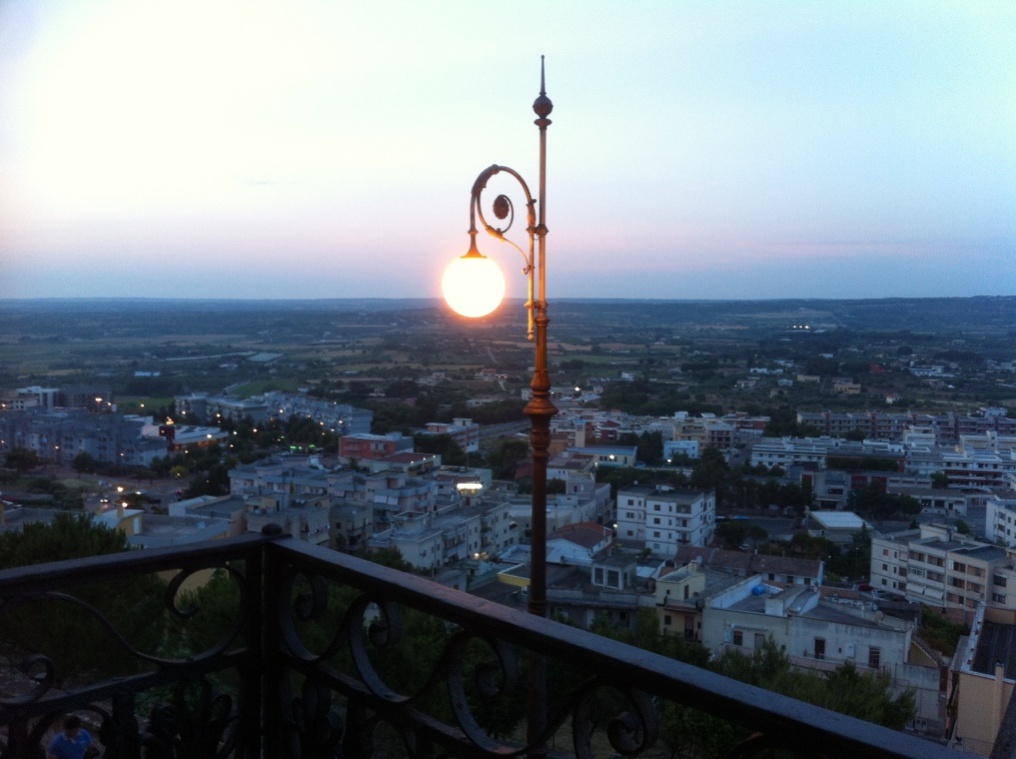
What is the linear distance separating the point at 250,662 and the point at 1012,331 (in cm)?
2186

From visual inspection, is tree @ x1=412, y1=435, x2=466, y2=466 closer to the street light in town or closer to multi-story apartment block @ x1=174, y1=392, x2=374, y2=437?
multi-story apartment block @ x1=174, y1=392, x2=374, y2=437

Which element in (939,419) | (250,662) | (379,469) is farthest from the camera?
(939,419)

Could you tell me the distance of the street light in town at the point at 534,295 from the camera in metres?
2.32

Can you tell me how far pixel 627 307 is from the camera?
1874 inches

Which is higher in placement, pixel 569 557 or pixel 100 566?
pixel 100 566

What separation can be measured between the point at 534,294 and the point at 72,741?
6.07 feet

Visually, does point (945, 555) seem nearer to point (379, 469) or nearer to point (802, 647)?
point (802, 647)

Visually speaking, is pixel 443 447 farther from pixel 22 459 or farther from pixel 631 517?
pixel 22 459

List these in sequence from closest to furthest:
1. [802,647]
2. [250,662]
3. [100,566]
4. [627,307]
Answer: [100,566]
[250,662]
[802,647]
[627,307]

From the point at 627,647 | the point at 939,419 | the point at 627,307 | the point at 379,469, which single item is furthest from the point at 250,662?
the point at 627,307

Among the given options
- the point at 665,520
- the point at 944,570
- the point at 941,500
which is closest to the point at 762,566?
the point at 944,570

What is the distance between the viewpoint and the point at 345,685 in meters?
1.07

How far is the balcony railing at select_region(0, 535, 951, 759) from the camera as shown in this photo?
0.72m

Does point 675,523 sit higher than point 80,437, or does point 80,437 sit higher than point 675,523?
point 80,437
